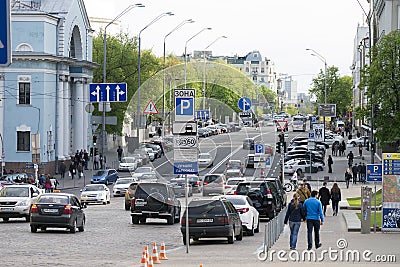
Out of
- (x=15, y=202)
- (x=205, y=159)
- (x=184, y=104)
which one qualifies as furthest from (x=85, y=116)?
(x=184, y=104)

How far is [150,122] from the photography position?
44.9m

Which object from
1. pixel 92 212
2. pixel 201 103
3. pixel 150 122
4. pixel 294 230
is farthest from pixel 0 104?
pixel 294 230

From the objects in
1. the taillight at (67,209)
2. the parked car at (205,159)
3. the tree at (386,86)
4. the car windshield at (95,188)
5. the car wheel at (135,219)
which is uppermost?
the tree at (386,86)

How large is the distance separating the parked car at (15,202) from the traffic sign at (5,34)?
2987 centimetres

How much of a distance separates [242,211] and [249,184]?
10.6m

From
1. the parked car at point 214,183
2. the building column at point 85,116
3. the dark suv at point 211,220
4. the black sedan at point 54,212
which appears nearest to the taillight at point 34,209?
the black sedan at point 54,212

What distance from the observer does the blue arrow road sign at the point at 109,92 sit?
209 feet

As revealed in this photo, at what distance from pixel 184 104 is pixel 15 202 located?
58.9 ft

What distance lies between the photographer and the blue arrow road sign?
6376cm

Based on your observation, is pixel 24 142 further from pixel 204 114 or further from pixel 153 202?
pixel 204 114

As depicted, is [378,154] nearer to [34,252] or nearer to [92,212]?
[92,212]

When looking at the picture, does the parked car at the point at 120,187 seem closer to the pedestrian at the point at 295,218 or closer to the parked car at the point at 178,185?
the parked car at the point at 178,185

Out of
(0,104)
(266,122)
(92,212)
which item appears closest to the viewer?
(266,122)

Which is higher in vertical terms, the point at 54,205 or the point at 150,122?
the point at 150,122
